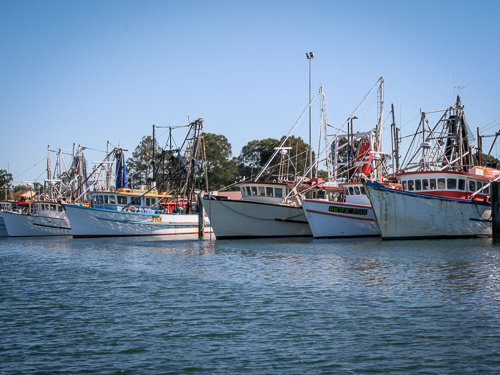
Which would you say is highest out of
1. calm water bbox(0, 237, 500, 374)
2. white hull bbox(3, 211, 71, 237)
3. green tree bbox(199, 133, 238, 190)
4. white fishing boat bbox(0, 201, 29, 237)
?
green tree bbox(199, 133, 238, 190)

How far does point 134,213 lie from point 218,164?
44.4 meters

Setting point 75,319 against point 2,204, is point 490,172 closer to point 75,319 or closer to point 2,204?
point 75,319

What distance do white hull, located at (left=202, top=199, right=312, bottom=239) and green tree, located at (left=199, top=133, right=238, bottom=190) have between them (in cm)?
4948

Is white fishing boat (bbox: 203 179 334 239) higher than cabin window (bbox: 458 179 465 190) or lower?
lower

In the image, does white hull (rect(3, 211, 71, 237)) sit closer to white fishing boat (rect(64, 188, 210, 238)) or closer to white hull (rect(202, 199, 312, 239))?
white fishing boat (rect(64, 188, 210, 238))

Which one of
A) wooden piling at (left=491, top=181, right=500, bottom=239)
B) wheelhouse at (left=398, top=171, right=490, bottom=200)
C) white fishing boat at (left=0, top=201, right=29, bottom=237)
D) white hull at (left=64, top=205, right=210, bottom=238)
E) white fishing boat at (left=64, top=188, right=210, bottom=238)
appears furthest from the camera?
white fishing boat at (left=0, top=201, right=29, bottom=237)

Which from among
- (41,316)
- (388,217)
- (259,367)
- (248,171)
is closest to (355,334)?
(259,367)

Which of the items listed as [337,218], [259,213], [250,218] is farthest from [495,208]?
[250,218]

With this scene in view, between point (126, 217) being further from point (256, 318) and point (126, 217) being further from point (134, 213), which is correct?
point (256, 318)

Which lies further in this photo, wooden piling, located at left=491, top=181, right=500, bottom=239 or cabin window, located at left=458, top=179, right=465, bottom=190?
cabin window, located at left=458, top=179, right=465, bottom=190

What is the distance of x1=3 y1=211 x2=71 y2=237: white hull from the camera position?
5353 cm

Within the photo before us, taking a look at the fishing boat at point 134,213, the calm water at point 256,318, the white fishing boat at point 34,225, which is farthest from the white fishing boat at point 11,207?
the calm water at point 256,318

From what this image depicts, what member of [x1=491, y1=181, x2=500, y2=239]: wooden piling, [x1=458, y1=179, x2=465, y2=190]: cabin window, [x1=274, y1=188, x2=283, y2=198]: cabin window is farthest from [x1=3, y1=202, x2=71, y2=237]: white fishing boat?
[x1=491, y1=181, x2=500, y2=239]: wooden piling

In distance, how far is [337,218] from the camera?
35.0 meters
